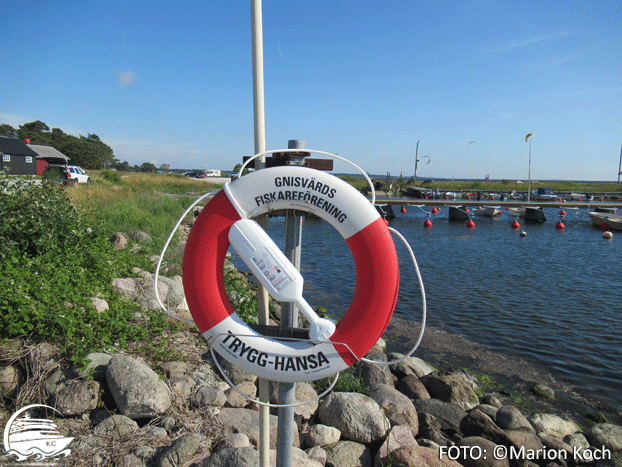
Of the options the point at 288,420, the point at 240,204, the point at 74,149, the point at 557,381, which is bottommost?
the point at 557,381

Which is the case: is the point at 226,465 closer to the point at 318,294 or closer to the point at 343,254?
the point at 318,294

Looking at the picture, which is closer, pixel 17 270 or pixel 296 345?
pixel 296 345

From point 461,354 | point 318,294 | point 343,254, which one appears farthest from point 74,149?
point 461,354

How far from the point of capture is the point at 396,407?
310cm

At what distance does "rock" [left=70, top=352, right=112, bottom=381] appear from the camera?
2.41 metres

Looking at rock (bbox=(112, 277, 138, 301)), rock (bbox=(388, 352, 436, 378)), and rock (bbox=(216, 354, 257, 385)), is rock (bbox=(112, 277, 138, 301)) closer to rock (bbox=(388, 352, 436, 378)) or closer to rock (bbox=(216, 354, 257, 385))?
rock (bbox=(216, 354, 257, 385))

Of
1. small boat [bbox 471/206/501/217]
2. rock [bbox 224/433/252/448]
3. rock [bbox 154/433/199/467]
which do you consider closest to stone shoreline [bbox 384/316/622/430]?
rock [bbox 224/433/252/448]

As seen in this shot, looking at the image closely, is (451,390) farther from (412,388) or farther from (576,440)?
(576,440)

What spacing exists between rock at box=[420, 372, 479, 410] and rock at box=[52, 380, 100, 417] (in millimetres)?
2916

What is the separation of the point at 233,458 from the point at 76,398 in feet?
3.28

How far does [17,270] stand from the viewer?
3.04 meters

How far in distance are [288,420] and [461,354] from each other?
3.87m

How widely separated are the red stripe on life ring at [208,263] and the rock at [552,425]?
3.11 meters

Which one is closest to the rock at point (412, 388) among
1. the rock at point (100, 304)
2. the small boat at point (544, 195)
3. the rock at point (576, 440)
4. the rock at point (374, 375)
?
the rock at point (374, 375)
